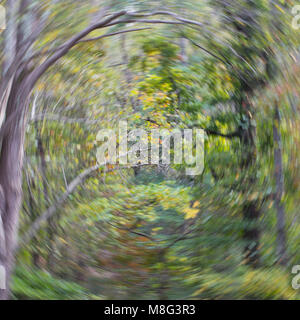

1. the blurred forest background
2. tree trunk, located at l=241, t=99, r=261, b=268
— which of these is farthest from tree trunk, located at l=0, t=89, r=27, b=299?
tree trunk, located at l=241, t=99, r=261, b=268

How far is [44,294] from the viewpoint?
1.59 m

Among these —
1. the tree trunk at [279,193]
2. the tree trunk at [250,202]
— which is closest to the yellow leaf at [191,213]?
the tree trunk at [250,202]

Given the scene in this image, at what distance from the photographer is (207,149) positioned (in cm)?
402

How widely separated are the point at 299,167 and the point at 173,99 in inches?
150

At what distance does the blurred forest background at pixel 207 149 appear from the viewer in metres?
1.58

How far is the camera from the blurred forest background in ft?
5.20

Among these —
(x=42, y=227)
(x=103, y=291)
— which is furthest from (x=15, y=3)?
(x=103, y=291)

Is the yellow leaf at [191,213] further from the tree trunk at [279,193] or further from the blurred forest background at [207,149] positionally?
the tree trunk at [279,193]

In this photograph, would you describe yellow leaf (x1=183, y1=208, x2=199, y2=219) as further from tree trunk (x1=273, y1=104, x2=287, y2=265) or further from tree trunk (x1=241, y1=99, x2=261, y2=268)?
tree trunk (x1=273, y1=104, x2=287, y2=265)

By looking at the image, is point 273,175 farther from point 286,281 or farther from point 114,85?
point 114,85

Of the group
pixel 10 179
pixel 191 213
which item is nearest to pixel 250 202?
pixel 191 213

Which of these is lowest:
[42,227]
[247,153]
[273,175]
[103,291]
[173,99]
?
[103,291]

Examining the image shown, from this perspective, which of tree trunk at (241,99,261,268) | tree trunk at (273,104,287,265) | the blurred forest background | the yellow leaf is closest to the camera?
the blurred forest background

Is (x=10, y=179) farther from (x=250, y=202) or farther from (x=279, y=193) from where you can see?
(x=250, y=202)
